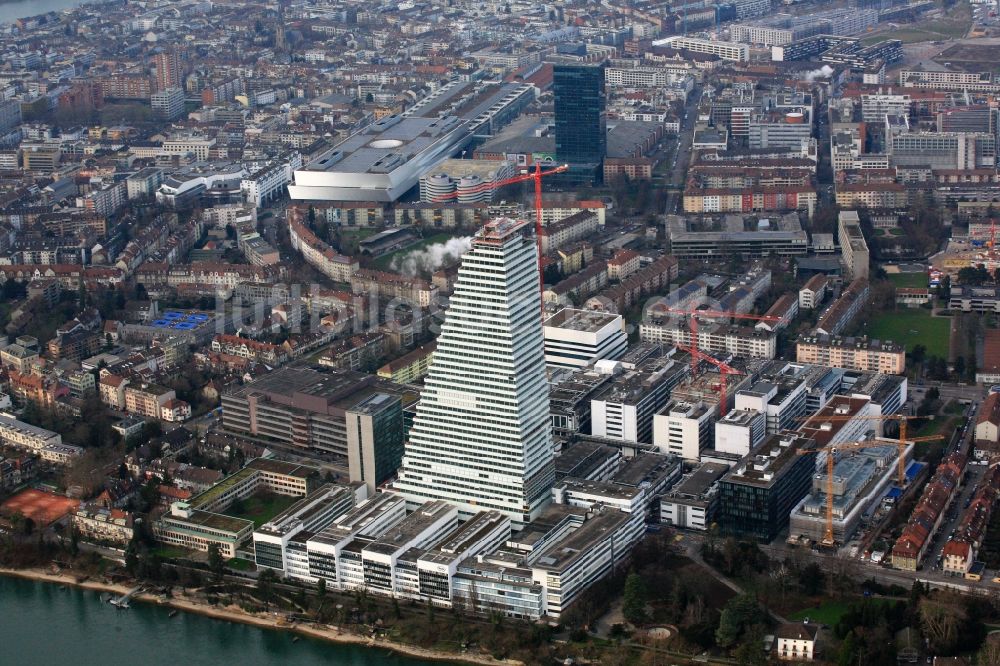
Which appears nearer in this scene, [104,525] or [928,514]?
[928,514]

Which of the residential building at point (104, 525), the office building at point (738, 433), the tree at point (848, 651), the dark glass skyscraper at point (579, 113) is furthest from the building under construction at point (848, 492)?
the dark glass skyscraper at point (579, 113)

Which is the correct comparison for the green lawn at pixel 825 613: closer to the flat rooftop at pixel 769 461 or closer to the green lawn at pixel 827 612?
the green lawn at pixel 827 612

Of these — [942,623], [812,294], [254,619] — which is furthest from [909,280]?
[254,619]

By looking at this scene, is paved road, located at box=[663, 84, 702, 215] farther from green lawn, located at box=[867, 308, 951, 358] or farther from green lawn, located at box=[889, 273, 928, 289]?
green lawn, located at box=[867, 308, 951, 358]

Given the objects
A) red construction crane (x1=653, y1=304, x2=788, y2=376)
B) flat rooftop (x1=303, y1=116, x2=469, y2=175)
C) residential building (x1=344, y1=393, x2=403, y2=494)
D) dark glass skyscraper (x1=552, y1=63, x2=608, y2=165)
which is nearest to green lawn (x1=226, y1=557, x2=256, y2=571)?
residential building (x1=344, y1=393, x2=403, y2=494)

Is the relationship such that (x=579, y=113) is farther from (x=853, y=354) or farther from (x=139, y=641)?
(x=139, y=641)
